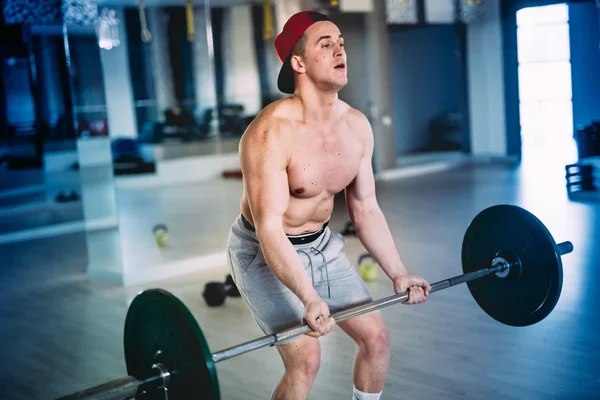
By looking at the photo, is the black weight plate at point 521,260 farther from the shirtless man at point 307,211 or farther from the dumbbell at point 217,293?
the dumbbell at point 217,293

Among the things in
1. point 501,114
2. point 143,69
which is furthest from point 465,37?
point 143,69

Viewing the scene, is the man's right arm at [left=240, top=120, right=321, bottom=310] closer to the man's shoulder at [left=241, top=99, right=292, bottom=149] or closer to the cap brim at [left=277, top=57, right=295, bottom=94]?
the man's shoulder at [left=241, top=99, right=292, bottom=149]

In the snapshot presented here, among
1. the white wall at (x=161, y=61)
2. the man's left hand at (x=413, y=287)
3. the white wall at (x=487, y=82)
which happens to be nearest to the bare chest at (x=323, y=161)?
the man's left hand at (x=413, y=287)

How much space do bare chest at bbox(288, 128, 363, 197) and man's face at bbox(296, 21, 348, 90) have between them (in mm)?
158

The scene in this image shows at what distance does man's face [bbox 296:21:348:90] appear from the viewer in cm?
197

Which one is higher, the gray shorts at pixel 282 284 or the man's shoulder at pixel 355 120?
the man's shoulder at pixel 355 120

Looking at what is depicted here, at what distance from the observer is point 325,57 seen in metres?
1.97

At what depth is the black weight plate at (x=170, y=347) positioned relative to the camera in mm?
1597

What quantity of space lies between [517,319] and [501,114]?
26.5 ft

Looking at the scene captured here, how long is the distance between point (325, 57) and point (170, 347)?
0.89 m

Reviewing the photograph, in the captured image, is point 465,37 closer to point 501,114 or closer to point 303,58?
point 501,114

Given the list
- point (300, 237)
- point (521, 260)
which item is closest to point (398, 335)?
point (521, 260)

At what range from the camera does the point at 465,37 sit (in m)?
10.2

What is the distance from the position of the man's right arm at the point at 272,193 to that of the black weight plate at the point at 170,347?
31cm
